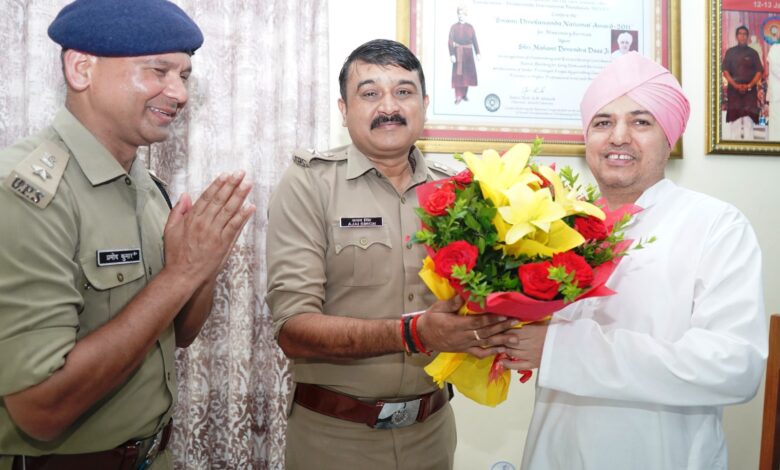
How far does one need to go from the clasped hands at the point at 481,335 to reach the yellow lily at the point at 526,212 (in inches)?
10.7

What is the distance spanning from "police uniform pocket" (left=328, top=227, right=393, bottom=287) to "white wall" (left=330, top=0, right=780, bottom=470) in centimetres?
89

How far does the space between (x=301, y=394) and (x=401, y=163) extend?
822 mm

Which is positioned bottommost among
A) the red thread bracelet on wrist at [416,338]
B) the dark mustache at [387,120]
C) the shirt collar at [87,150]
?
the red thread bracelet on wrist at [416,338]

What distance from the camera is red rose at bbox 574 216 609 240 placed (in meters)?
1.17

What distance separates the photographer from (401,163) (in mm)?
1881

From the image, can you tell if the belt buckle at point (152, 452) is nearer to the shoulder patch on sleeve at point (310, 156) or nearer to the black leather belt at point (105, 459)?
the black leather belt at point (105, 459)

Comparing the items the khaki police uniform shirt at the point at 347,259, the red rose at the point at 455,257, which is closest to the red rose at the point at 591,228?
the red rose at the point at 455,257

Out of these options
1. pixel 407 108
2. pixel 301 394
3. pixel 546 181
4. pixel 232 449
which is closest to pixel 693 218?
pixel 546 181

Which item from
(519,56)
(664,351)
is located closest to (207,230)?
(664,351)

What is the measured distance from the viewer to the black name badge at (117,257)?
4.12 ft

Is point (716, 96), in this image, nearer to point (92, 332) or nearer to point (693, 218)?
point (693, 218)

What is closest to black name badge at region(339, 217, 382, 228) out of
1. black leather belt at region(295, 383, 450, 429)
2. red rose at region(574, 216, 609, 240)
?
black leather belt at region(295, 383, 450, 429)

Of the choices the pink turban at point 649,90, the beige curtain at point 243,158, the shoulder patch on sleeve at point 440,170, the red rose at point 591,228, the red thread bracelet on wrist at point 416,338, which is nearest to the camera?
the red rose at point 591,228

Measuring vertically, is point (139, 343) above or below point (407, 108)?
below
